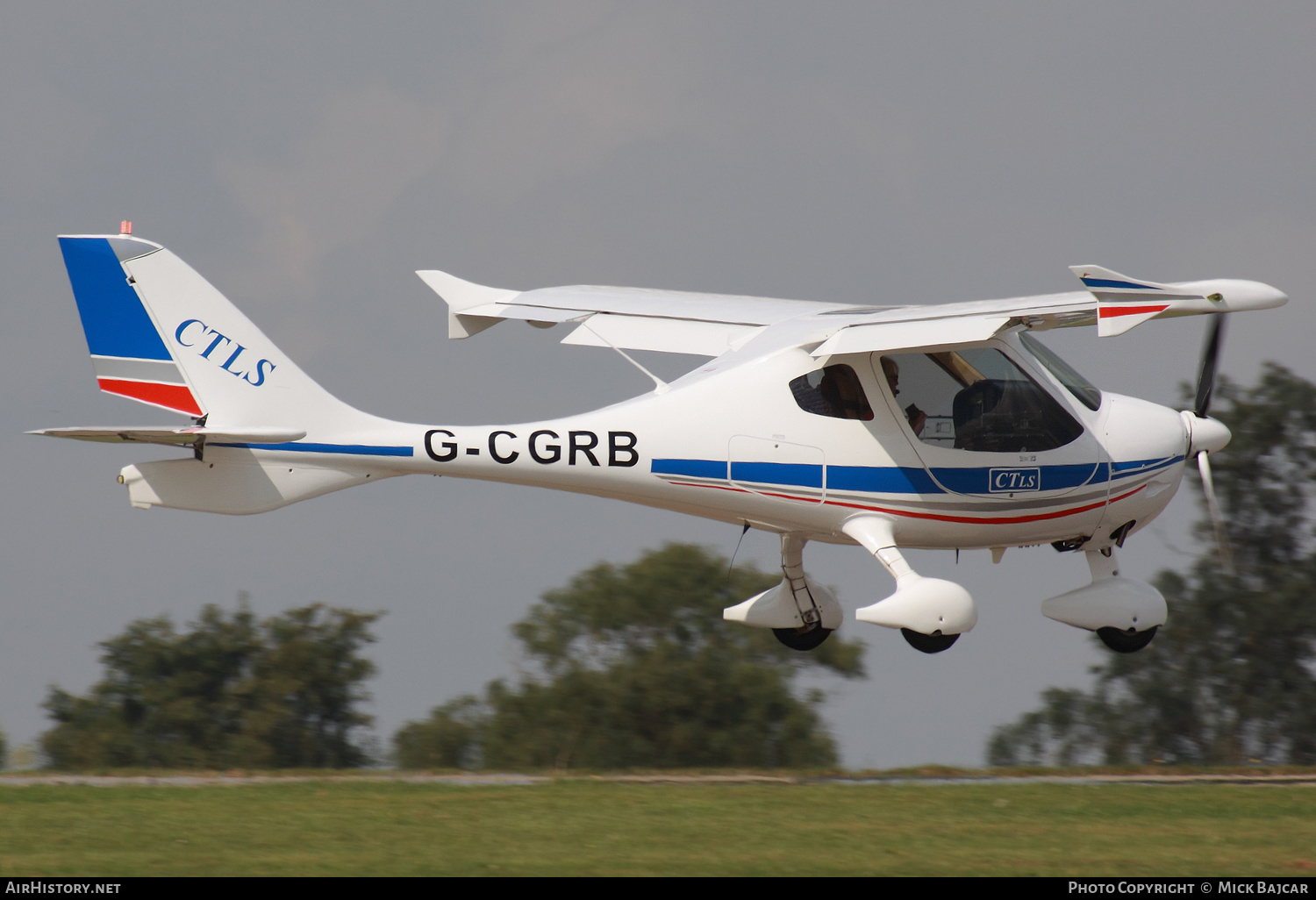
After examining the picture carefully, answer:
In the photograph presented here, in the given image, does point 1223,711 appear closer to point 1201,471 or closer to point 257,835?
point 1201,471

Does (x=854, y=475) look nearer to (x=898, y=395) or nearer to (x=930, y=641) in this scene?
(x=898, y=395)

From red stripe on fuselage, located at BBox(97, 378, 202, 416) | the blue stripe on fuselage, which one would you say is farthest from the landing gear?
red stripe on fuselage, located at BBox(97, 378, 202, 416)

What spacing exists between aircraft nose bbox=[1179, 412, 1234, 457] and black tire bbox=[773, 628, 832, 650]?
3.94 m

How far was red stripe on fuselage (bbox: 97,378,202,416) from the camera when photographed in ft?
40.6

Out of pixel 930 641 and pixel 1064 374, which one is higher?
pixel 1064 374

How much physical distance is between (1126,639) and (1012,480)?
2.23m

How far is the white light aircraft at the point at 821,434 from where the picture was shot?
12367 millimetres

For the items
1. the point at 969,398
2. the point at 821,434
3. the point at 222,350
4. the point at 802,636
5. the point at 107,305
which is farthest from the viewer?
the point at 802,636

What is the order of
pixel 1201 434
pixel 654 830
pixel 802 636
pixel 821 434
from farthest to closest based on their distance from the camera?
pixel 802 636
pixel 1201 434
pixel 821 434
pixel 654 830

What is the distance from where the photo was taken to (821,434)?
1306 centimetres

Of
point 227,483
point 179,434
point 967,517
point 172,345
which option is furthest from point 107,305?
point 967,517

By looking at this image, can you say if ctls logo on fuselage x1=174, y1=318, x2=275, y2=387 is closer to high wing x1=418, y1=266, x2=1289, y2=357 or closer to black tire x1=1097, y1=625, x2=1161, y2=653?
high wing x1=418, y1=266, x2=1289, y2=357

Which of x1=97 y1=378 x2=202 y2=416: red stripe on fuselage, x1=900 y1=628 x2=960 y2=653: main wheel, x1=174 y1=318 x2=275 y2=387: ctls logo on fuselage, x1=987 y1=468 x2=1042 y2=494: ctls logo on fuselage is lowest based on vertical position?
x1=900 y1=628 x2=960 y2=653: main wheel

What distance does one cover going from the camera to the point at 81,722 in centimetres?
2489
